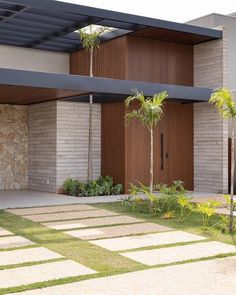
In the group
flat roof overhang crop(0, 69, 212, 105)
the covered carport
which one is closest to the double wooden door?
the covered carport

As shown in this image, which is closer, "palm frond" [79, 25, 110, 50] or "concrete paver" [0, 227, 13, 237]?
"concrete paver" [0, 227, 13, 237]

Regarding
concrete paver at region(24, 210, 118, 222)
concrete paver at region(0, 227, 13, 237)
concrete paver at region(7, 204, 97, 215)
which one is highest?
concrete paver at region(7, 204, 97, 215)

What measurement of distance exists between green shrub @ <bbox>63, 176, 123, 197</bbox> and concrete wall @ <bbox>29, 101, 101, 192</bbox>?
0.37m

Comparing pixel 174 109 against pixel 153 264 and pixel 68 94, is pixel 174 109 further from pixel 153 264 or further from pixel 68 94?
pixel 153 264

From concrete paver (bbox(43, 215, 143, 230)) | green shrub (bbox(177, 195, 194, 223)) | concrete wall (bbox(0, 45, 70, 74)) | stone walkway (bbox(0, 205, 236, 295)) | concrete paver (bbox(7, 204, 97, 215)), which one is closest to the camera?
stone walkway (bbox(0, 205, 236, 295))

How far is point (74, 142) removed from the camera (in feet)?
49.3

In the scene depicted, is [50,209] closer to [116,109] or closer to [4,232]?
[4,232]

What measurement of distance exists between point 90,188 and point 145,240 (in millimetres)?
6620

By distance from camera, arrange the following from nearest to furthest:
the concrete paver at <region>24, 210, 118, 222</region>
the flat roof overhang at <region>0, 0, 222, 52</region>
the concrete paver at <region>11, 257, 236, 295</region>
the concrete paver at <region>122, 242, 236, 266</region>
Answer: the concrete paver at <region>11, 257, 236, 295</region>, the concrete paver at <region>122, 242, 236, 266</region>, the concrete paver at <region>24, 210, 118, 222</region>, the flat roof overhang at <region>0, 0, 222, 52</region>

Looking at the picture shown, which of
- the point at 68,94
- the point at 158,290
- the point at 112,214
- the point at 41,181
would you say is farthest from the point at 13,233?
the point at 41,181

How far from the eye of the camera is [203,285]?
525cm

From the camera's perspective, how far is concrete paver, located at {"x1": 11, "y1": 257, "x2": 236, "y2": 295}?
4.99m

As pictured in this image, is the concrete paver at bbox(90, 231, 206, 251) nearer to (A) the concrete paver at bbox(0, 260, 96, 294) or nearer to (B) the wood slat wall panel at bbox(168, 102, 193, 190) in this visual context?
(A) the concrete paver at bbox(0, 260, 96, 294)

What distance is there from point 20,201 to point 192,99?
19.6ft
